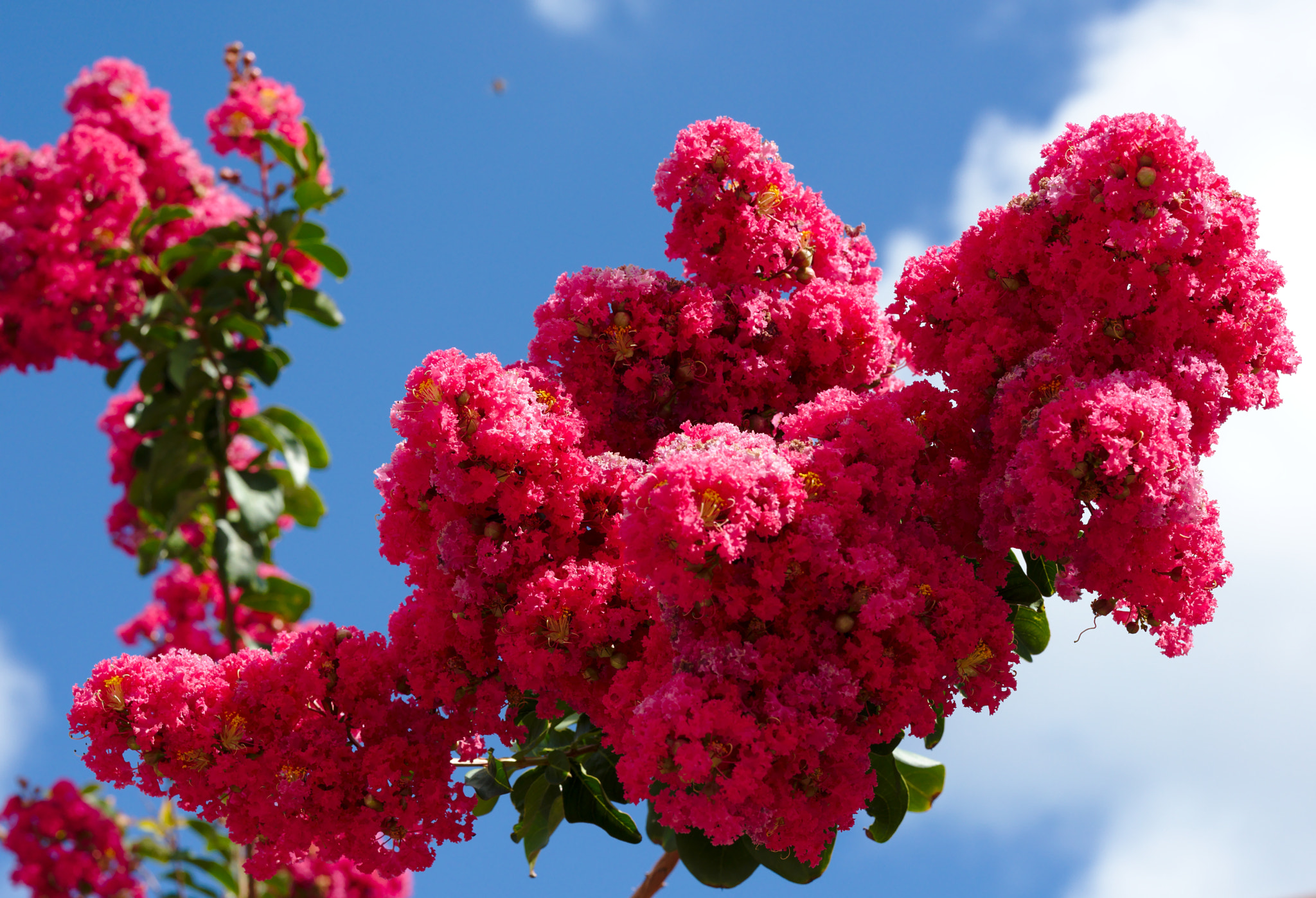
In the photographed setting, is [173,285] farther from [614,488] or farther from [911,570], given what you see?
[911,570]

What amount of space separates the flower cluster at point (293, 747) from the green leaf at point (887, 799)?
3.86 feet

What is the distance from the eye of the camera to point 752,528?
2807mm

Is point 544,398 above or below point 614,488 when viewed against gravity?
above

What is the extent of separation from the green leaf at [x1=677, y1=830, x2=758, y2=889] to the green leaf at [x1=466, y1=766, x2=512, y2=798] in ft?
2.24

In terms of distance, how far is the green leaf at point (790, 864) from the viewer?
3.30 m

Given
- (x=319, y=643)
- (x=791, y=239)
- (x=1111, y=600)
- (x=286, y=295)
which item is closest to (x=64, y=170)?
(x=286, y=295)

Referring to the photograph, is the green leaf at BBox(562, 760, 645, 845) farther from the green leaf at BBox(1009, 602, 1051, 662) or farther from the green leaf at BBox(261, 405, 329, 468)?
the green leaf at BBox(261, 405, 329, 468)

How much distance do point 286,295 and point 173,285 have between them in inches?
31.8

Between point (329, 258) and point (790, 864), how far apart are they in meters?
3.65

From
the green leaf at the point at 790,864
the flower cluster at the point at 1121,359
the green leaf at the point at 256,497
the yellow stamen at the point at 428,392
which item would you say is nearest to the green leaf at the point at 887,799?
the green leaf at the point at 790,864

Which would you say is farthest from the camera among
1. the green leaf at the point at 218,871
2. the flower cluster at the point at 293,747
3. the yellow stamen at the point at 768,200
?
the green leaf at the point at 218,871

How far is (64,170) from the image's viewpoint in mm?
6008

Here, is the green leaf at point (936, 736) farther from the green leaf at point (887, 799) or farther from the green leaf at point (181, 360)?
the green leaf at point (181, 360)

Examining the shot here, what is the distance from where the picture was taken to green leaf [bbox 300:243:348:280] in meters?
5.64
